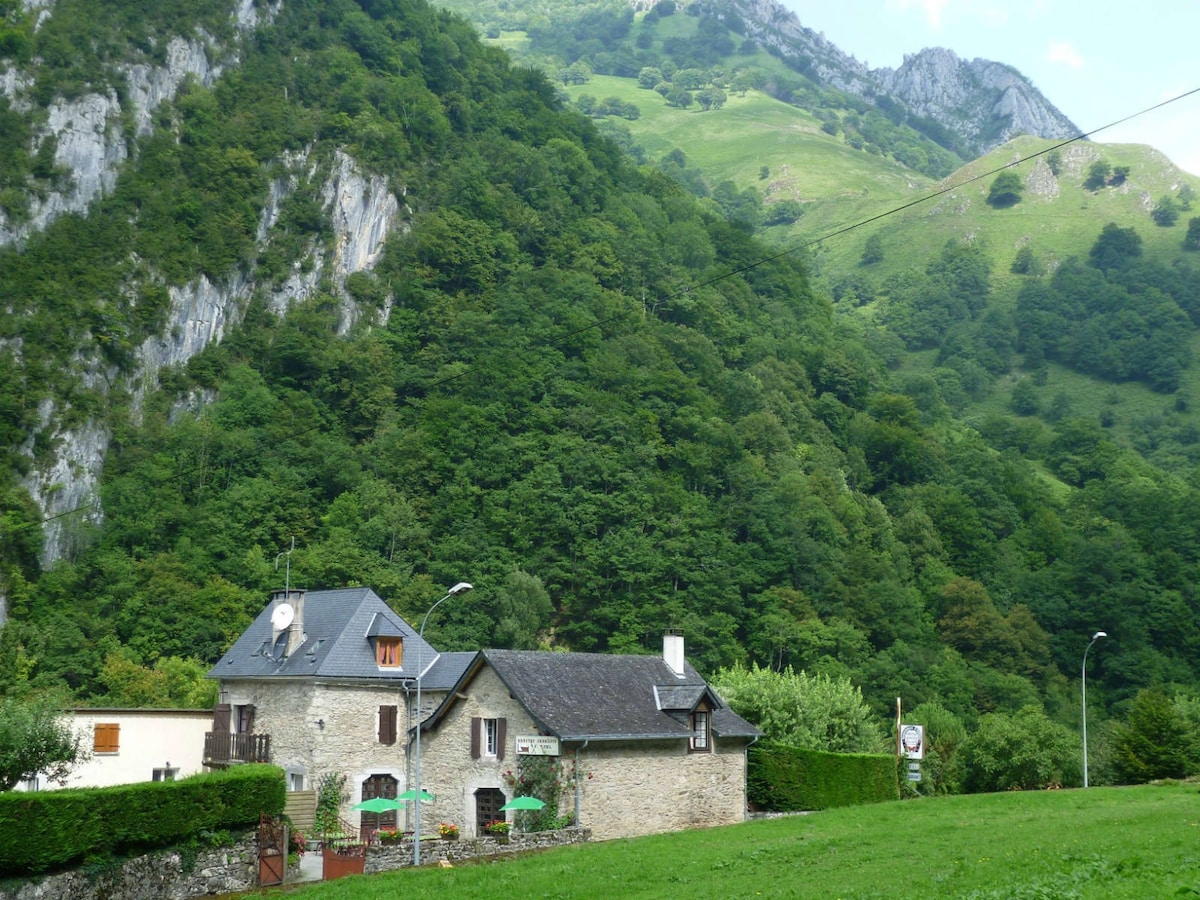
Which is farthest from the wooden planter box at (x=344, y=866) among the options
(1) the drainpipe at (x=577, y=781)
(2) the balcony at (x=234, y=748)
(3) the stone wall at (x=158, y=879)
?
(2) the balcony at (x=234, y=748)

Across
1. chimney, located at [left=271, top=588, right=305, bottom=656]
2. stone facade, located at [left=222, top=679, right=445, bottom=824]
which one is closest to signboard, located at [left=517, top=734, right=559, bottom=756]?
stone facade, located at [left=222, top=679, right=445, bottom=824]

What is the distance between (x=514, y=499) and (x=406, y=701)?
45.3 m

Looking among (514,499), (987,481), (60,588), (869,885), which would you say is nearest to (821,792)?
(869,885)

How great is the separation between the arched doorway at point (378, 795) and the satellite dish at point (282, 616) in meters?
6.31

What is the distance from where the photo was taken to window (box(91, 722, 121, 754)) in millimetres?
41031

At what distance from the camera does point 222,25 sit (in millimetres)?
117062

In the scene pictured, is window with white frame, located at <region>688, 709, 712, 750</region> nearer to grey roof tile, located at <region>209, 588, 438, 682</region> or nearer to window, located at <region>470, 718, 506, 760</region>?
window, located at <region>470, 718, 506, 760</region>

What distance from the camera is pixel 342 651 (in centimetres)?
4212

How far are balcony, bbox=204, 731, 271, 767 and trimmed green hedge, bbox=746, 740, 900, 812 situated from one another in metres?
17.0

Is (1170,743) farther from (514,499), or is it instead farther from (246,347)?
(246,347)

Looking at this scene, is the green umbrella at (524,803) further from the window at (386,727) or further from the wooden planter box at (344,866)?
the window at (386,727)

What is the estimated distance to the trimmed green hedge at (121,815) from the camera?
89.0 feet

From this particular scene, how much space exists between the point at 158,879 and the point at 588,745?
1311cm

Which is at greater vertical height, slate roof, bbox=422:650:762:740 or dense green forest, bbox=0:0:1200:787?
dense green forest, bbox=0:0:1200:787
